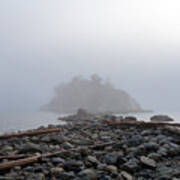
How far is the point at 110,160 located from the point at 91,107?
2190 inches

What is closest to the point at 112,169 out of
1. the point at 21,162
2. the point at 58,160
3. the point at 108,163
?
the point at 108,163

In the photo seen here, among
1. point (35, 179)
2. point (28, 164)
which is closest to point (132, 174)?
point (35, 179)

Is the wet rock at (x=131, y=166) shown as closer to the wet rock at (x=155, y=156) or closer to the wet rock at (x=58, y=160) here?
the wet rock at (x=155, y=156)

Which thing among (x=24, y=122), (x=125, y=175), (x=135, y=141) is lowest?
(x=24, y=122)

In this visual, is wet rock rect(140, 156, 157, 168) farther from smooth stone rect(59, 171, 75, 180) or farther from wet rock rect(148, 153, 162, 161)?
smooth stone rect(59, 171, 75, 180)

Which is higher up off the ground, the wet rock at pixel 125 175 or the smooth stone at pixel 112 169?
the smooth stone at pixel 112 169

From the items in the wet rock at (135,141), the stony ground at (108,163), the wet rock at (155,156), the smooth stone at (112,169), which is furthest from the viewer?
the wet rock at (135,141)

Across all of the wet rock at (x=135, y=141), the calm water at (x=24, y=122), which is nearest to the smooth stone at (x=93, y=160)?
the wet rock at (x=135, y=141)

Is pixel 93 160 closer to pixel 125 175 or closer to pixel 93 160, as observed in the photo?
pixel 93 160

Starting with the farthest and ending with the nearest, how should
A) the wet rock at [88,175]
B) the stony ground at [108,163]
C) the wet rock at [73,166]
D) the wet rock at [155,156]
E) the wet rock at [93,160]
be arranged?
the wet rock at [155,156]
the wet rock at [93,160]
the wet rock at [73,166]
the stony ground at [108,163]
the wet rock at [88,175]

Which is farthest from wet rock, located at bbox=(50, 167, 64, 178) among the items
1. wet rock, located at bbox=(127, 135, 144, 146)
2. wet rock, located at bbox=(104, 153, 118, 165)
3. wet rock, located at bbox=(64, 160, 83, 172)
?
wet rock, located at bbox=(127, 135, 144, 146)

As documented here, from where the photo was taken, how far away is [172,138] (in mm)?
5215

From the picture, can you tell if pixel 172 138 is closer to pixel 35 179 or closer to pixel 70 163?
pixel 70 163

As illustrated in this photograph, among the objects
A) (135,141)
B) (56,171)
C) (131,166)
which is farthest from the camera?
(135,141)
